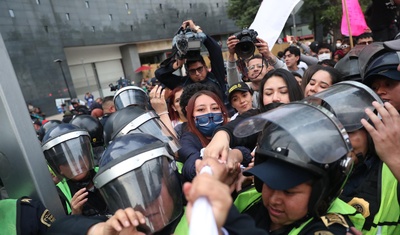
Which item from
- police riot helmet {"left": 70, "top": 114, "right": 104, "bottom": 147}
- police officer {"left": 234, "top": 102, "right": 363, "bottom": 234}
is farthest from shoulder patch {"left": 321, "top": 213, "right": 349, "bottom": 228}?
police riot helmet {"left": 70, "top": 114, "right": 104, "bottom": 147}

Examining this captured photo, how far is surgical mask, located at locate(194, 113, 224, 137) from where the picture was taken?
2.42 metres

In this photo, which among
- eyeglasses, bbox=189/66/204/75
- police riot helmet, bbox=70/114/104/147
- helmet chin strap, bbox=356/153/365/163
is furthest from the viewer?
police riot helmet, bbox=70/114/104/147

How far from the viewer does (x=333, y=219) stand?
4.48 feet

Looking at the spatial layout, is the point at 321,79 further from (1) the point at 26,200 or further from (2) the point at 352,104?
(1) the point at 26,200

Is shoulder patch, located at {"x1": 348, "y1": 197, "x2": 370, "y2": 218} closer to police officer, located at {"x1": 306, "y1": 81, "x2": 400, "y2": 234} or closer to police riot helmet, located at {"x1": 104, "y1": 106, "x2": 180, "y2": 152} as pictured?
police officer, located at {"x1": 306, "y1": 81, "x2": 400, "y2": 234}

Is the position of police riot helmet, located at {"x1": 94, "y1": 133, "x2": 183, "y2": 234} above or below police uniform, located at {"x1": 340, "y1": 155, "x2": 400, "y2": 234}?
above

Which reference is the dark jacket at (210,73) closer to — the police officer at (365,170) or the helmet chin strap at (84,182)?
the helmet chin strap at (84,182)

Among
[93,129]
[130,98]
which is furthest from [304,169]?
[93,129]

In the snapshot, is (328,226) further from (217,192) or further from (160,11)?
(160,11)

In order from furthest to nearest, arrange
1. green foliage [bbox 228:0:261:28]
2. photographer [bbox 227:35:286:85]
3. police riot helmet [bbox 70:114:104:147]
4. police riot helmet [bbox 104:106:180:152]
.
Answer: green foliage [bbox 228:0:261:28]
police riot helmet [bbox 70:114:104:147]
photographer [bbox 227:35:286:85]
police riot helmet [bbox 104:106:180:152]

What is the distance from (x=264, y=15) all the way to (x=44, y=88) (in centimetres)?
2406

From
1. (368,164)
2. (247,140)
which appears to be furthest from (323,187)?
(247,140)

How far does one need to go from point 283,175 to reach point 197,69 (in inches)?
98.0

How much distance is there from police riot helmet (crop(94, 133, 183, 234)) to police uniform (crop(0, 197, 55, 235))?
44 cm
